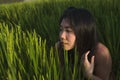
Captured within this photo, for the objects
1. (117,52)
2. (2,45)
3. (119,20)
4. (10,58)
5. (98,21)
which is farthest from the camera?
(98,21)

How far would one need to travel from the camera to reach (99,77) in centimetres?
178

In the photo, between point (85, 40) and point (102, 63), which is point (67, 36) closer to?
point (85, 40)

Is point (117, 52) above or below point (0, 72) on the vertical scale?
below

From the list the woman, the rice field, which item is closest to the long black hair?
the woman

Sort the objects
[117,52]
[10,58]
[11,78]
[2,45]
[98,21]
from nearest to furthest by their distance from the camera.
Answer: [11,78] < [10,58] < [2,45] < [117,52] < [98,21]

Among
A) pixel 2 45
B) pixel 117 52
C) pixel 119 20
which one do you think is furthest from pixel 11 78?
pixel 119 20

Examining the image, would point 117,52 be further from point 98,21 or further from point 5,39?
point 5,39

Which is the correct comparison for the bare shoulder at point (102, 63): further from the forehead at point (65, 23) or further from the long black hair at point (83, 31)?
the forehead at point (65, 23)

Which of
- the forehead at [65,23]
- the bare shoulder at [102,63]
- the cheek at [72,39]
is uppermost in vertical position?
the forehead at [65,23]

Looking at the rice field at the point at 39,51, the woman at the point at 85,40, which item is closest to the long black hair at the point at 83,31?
the woman at the point at 85,40

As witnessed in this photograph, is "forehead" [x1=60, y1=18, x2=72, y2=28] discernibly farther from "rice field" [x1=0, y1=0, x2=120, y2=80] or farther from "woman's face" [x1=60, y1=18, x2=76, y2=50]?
"rice field" [x1=0, y1=0, x2=120, y2=80]

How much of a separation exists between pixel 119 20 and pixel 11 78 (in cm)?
136

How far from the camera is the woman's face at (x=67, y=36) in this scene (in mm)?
1736

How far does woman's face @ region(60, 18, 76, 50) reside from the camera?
1.74 meters
